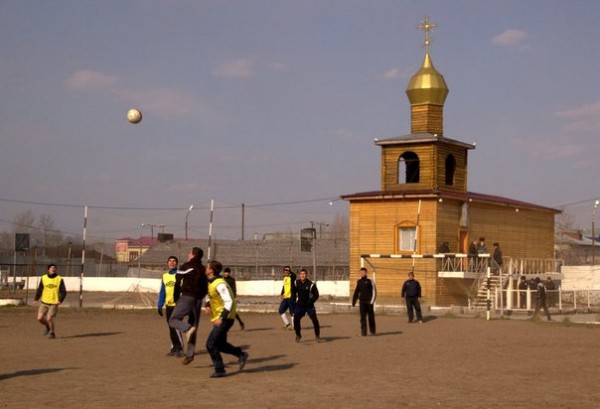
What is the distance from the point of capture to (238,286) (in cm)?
6438

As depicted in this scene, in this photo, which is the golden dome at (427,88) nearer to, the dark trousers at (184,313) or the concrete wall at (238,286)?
the concrete wall at (238,286)

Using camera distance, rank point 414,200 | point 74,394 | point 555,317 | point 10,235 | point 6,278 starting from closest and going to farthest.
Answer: point 74,394 < point 555,317 < point 414,200 < point 6,278 < point 10,235

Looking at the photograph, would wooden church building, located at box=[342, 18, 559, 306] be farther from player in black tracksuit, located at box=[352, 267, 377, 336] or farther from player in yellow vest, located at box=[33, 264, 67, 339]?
player in yellow vest, located at box=[33, 264, 67, 339]

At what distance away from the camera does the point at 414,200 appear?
146ft

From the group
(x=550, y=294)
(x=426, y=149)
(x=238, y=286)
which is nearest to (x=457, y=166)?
(x=426, y=149)

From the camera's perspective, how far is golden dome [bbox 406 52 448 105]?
47.9 metres

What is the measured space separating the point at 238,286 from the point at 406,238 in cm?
2207

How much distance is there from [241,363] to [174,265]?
445 centimetres

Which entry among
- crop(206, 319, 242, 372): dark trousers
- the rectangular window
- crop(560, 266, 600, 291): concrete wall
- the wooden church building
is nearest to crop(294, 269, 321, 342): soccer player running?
crop(206, 319, 242, 372): dark trousers

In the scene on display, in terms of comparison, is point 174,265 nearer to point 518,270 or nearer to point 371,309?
point 371,309

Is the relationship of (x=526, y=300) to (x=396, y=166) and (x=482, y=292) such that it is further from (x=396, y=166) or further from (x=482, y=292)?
(x=396, y=166)

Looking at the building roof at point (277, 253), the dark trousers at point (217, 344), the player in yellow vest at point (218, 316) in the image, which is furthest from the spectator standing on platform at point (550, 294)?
the building roof at point (277, 253)

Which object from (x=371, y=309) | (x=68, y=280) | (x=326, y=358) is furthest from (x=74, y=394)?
(x=68, y=280)

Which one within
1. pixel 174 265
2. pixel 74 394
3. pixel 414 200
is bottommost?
pixel 74 394
